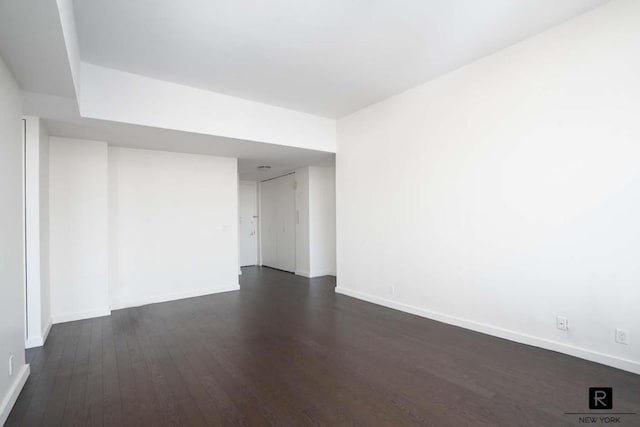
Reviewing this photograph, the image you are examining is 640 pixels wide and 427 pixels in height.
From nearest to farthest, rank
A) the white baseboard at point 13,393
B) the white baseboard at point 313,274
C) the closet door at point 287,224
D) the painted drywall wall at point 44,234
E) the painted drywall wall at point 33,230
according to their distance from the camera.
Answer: the white baseboard at point 13,393, the painted drywall wall at point 33,230, the painted drywall wall at point 44,234, the white baseboard at point 313,274, the closet door at point 287,224

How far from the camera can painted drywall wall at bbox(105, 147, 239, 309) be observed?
4.88 meters

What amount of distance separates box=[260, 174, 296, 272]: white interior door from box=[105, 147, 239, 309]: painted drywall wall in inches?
73.4

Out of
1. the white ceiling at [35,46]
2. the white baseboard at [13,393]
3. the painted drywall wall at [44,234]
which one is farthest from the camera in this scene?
the painted drywall wall at [44,234]

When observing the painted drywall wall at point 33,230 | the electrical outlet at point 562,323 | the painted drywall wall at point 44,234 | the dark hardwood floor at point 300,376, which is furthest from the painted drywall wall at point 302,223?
the electrical outlet at point 562,323

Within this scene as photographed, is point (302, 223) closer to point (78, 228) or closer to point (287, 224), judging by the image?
point (287, 224)

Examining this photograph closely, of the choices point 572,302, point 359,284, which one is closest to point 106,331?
point 359,284

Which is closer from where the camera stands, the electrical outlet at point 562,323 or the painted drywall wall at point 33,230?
the electrical outlet at point 562,323

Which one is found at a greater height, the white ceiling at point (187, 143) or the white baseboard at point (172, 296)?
the white ceiling at point (187, 143)

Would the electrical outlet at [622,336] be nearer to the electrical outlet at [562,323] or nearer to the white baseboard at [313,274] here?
the electrical outlet at [562,323]

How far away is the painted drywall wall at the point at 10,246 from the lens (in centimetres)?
221

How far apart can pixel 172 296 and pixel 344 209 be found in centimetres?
323

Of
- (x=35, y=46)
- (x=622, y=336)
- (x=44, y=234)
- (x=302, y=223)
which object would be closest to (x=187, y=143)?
(x=44, y=234)

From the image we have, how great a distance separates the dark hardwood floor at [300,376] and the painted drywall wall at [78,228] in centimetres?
40

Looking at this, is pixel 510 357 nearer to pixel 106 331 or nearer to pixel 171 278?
pixel 106 331
